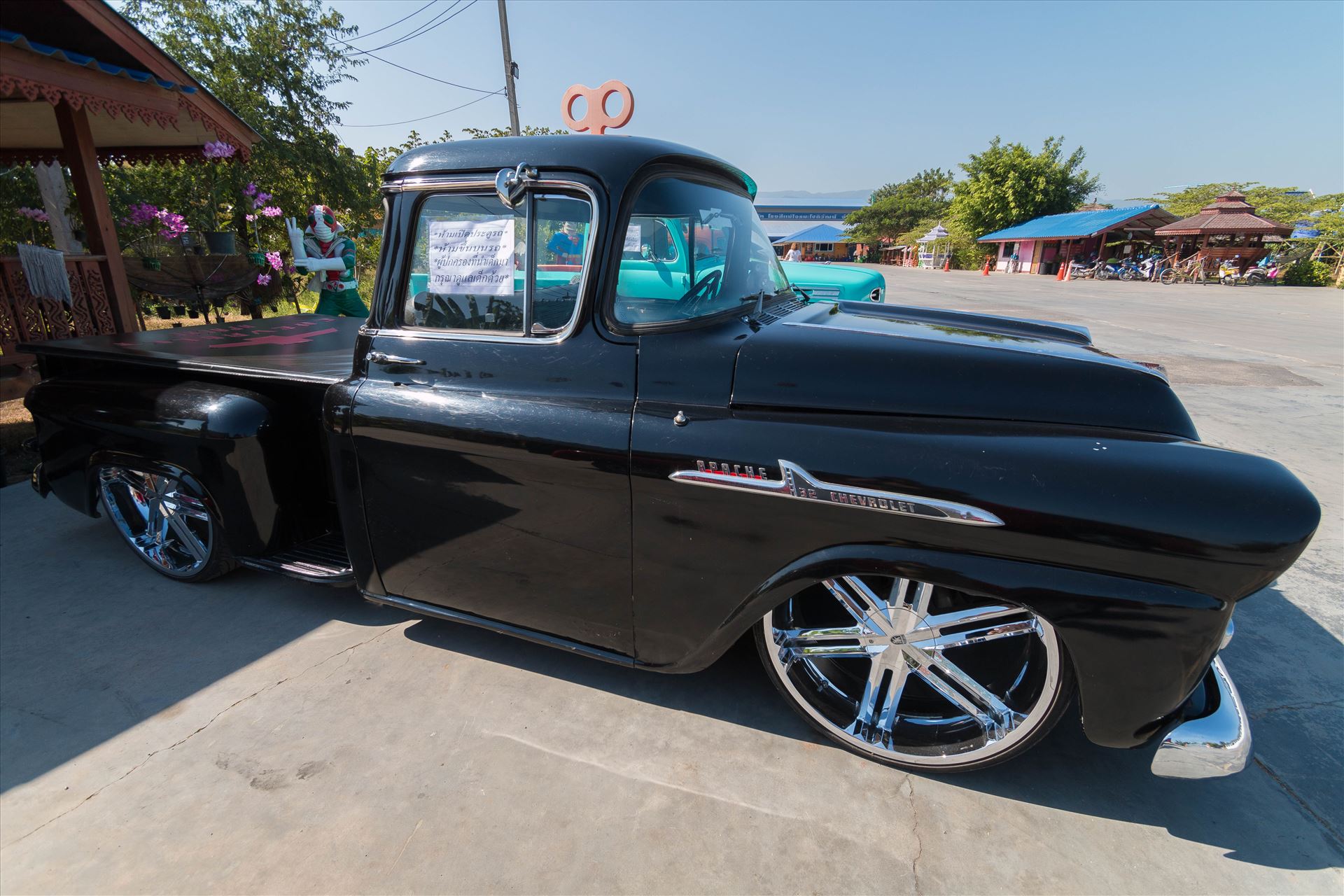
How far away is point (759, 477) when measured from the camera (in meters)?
1.88

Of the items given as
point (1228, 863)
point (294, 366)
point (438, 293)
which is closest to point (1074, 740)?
point (1228, 863)

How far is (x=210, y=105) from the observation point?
20.7ft

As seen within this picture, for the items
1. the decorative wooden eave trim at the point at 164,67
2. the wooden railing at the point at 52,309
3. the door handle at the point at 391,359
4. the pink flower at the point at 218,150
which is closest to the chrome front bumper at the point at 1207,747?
the door handle at the point at 391,359

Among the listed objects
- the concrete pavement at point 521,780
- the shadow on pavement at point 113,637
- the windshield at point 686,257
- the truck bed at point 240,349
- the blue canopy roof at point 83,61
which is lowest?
the concrete pavement at point 521,780

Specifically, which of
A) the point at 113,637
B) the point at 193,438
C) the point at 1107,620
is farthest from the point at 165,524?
the point at 1107,620

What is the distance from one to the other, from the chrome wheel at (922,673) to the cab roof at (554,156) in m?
1.56

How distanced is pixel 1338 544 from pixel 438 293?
514 centimetres

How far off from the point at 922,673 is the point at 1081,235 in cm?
4029

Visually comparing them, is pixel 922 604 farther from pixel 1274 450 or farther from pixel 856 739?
pixel 1274 450

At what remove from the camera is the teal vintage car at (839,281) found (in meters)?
6.17

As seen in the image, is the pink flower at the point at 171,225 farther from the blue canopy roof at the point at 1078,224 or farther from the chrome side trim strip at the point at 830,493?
the blue canopy roof at the point at 1078,224

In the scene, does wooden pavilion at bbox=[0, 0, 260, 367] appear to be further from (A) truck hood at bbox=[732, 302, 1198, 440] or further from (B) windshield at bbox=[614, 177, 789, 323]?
(A) truck hood at bbox=[732, 302, 1198, 440]

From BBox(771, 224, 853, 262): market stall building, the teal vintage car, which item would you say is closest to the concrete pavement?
the teal vintage car

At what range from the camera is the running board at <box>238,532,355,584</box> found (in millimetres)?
2791
